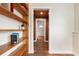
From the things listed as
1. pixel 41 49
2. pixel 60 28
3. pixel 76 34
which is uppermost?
pixel 60 28

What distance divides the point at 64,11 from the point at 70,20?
43 centimetres

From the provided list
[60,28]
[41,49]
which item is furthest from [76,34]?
[41,49]

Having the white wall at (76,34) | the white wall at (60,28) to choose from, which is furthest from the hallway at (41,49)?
the white wall at (76,34)

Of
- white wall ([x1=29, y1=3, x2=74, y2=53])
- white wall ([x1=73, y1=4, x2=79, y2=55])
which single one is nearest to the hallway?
white wall ([x1=29, y1=3, x2=74, y2=53])

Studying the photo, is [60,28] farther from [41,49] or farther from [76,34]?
[41,49]

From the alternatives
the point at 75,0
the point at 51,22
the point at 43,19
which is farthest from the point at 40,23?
the point at 75,0

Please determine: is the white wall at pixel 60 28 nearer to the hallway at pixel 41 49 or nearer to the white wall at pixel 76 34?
the white wall at pixel 76 34

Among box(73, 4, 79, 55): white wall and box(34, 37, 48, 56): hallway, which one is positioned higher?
box(73, 4, 79, 55): white wall

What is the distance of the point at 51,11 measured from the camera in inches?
213

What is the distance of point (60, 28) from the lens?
5422 mm

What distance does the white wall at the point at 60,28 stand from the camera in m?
5.41

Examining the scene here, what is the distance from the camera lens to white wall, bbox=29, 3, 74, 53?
17.8 ft

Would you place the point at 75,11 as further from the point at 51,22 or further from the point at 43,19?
the point at 43,19

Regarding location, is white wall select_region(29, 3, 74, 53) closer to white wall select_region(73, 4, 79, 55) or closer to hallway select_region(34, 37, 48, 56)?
white wall select_region(73, 4, 79, 55)
